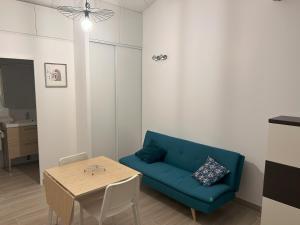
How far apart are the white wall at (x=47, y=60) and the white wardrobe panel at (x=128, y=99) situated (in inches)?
29.4

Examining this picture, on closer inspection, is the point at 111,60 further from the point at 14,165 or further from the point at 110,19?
the point at 14,165

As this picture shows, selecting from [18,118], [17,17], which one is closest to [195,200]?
[17,17]

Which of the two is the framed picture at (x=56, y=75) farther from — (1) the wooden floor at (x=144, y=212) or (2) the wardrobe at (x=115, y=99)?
(1) the wooden floor at (x=144, y=212)

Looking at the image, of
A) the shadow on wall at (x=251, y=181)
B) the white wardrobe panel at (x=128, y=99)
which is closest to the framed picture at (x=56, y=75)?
the white wardrobe panel at (x=128, y=99)

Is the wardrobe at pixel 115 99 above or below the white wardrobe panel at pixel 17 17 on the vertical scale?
below

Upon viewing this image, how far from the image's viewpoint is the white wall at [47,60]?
308 cm

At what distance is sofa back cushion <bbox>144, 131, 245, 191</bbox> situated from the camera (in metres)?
2.73

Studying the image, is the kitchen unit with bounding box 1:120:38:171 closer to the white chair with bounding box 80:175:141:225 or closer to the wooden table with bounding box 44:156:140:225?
the wooden table with bounding box 44:156:140:225

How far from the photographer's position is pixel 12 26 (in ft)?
10.0

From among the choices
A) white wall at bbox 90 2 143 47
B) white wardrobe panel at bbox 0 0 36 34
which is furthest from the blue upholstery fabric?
white wardrobe panel at bbox 0 0 36 34

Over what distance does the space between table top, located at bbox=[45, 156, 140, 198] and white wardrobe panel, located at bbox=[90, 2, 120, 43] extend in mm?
1956

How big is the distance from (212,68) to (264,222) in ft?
6.24

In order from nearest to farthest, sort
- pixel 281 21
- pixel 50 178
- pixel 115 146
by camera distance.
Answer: pixel 50 178 < pixel 281 21 < pixel 115 146

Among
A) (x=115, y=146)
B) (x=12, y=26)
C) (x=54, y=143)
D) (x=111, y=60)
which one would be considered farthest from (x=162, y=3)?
(x=54, y=143)
